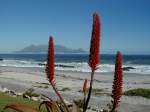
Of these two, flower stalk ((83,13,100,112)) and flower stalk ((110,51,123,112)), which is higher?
flower stalk ((83,13,100,112))

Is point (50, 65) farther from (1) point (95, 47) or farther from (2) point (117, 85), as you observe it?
(2) point (117, 85)

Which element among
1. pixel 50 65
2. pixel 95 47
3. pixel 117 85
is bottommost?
pixel 117 85

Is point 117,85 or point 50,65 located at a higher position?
point 50,65

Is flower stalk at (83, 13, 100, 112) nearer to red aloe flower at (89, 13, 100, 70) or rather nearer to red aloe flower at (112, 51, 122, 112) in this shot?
red aloe flower at (89, 13, 100, 70)

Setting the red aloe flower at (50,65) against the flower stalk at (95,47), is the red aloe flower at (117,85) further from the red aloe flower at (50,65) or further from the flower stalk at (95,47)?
the red aloe flower at (50,65)

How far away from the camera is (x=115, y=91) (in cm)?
281

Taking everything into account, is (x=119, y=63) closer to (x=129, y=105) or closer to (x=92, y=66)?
(x=92, y=66)

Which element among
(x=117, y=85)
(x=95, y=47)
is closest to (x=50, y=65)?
(x=95, y=47)

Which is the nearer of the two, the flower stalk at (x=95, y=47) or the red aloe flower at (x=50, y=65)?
the flower stalk at (x=95, y=47)

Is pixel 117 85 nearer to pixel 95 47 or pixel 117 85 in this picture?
pixel 117 85

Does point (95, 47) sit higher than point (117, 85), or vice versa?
point (95, 47)

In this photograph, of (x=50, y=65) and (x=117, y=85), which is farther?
(x=50, y=65)

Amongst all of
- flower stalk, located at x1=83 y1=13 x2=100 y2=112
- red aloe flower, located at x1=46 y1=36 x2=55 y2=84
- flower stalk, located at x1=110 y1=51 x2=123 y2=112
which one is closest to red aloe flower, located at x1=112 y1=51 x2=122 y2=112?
flower stalk, located at x1=110 y1=51 x2=123 y2=112

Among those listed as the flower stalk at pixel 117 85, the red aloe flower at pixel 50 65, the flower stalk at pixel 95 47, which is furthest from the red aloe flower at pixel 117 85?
the red aloe flower at pixel 50 65
